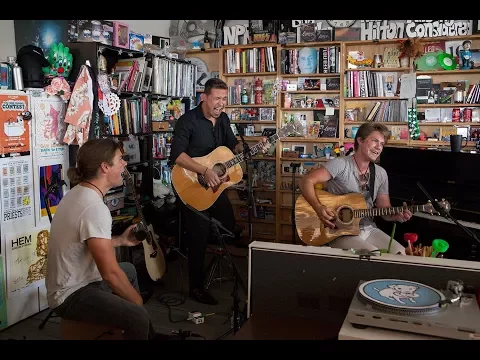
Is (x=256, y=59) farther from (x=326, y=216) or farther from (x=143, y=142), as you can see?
(x=326, y=216)

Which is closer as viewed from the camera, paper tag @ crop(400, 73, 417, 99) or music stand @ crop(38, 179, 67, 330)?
music stand @ crop(38, 179, 67, 330)

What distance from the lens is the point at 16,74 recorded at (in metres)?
3.13

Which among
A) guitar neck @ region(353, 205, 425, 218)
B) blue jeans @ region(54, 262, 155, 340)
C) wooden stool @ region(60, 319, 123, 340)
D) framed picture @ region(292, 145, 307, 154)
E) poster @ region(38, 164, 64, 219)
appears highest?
framed picture @ region(292, 145, 307, 154)

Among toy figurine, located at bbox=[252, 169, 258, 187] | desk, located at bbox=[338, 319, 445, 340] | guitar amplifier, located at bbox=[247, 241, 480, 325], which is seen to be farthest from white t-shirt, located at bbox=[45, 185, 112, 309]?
toy figurine, located at bbox=[252, 169, 258, 187]

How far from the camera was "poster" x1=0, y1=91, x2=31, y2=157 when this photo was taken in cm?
304

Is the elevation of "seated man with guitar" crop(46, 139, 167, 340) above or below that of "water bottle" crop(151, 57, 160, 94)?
below

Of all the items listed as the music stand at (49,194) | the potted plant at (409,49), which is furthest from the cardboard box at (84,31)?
the potted plant at (409,49)

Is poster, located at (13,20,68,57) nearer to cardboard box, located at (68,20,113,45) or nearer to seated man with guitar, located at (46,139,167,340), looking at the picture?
cardboard box, located at (68,20,113,45)

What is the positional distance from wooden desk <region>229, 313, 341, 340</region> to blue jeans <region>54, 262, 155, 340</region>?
61 centimetres

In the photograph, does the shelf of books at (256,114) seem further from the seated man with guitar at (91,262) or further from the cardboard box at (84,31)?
the seated man with guitar at (91,262)

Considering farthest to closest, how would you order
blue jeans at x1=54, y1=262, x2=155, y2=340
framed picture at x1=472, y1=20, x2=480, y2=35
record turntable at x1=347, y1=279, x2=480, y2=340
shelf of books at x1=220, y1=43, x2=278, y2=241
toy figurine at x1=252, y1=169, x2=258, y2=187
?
toy figurine at x1=252, y1=169, x2=258, y2=187 → shelf of books at x1=220, y1=43, x2=278, y2=241 → framed picture at x1=472, y1=20, x2=480, y2=35 → blue jeans at x1=54, y1=262, x2=155, y2=340 → record turntable at x1=347, y1=279, x2=480, y2=340
